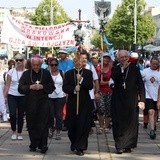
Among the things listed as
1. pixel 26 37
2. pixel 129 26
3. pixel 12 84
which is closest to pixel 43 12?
pixel 129 26

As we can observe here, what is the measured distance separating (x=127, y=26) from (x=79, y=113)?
60.2 meters

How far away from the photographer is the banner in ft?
54.8

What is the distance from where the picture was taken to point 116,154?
9.82 m

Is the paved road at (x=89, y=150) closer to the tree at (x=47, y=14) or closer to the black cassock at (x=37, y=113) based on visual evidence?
the black cassock at (x=37, y=113)

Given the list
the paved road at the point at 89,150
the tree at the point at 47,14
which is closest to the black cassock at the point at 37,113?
the paved road at the point at 89,150

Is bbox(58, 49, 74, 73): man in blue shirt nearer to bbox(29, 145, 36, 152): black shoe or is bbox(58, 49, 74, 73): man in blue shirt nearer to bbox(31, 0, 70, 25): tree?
bbox(29, 145, 36, 152): black shoe

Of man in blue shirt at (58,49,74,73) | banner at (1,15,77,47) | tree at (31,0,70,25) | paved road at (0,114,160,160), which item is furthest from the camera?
tree at (31,0,70,25)

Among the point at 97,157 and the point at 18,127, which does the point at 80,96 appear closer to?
the point at 97,157

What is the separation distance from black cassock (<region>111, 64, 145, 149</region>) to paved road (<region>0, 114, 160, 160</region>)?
0.92 ft

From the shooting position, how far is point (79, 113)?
9.80 metres

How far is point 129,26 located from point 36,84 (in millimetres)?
60120

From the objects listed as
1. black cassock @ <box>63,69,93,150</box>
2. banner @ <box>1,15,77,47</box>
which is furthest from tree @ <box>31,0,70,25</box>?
black cassock @ <box>63,69,93,150</box>

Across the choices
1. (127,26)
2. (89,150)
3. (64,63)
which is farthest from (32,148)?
(127,26)

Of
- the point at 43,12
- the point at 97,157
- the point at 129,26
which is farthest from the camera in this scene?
the point at 43,12
